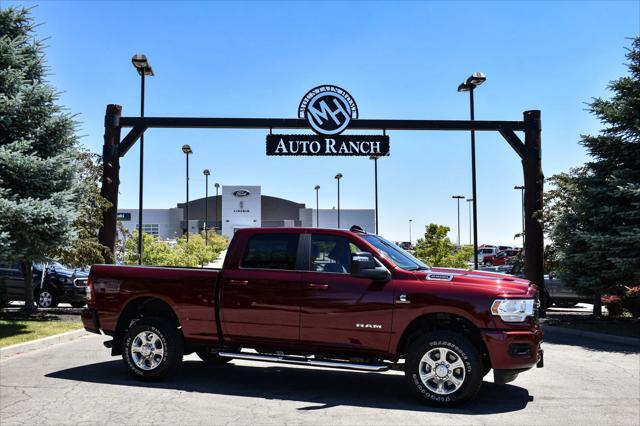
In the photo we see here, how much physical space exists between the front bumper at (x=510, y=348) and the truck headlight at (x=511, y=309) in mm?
151

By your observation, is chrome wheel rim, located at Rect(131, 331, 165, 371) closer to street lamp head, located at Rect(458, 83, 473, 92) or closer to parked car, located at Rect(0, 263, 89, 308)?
parked car, located at Rect(0, 263, 89, 308)

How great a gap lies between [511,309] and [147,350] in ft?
14.9

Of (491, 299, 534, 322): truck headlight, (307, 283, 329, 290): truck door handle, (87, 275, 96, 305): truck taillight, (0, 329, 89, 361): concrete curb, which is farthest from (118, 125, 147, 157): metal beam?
(491, 299, 534, 322): truck headlight

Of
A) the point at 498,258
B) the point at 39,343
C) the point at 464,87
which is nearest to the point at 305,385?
the point at 39,343

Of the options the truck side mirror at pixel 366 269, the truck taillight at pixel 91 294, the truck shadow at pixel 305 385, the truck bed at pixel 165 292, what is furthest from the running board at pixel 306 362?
the truck taillight at pixel 91 294

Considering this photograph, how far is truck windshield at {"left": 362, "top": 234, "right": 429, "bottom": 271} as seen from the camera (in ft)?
22.8

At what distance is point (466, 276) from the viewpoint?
6617mm

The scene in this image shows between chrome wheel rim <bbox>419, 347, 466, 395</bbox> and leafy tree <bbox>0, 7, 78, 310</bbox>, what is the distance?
8149 millimetres

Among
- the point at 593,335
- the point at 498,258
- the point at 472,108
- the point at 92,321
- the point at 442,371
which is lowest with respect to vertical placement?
the point at 593,335

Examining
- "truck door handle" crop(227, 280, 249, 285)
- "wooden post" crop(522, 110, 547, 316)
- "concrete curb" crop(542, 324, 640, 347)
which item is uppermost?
"wooden post" crop(522, 110, 547, 316)

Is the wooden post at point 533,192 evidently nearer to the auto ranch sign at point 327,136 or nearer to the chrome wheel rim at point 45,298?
the auto ranch sign at point 327,136

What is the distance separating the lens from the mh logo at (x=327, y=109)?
49.8 feet

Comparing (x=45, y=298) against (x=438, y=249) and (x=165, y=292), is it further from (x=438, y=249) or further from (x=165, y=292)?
(x=438, y=249)

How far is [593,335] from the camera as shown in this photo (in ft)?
40.1
